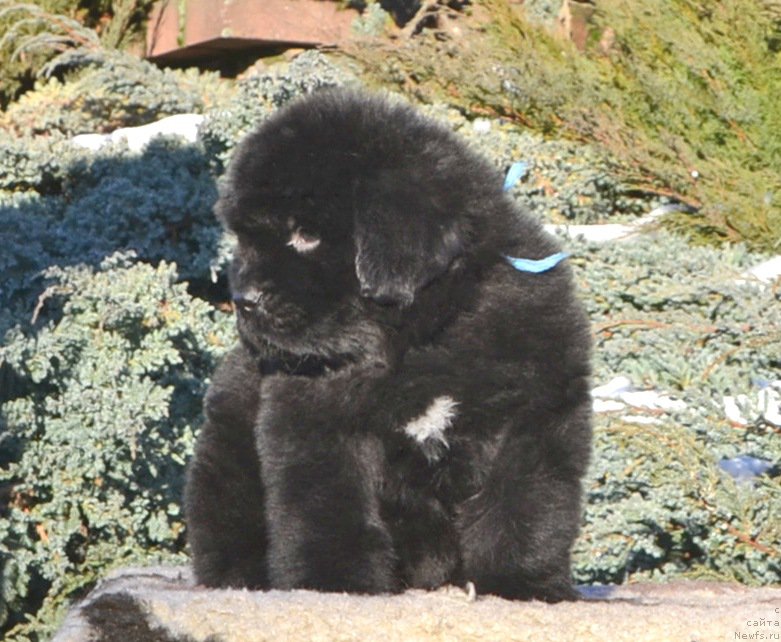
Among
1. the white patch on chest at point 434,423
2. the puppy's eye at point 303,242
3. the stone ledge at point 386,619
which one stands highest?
the puppy's eye at point 303,242

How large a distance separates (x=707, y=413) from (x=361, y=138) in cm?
173

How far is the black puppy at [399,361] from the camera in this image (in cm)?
279

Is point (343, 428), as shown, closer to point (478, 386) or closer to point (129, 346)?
point (478, 386)

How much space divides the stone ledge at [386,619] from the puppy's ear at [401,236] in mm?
641

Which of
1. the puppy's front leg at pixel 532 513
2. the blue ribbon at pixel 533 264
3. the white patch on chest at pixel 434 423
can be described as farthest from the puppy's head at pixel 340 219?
the puppy's front leg at pixel 532 513

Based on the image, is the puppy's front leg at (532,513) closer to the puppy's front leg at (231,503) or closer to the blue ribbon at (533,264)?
the blue ribbon at (533,264)

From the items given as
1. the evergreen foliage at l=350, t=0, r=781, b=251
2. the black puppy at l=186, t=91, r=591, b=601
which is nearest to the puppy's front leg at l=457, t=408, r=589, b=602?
the black puppy at l=186, t=91, r=591, b=601

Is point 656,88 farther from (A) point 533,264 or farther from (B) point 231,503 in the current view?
(B) point 231,503

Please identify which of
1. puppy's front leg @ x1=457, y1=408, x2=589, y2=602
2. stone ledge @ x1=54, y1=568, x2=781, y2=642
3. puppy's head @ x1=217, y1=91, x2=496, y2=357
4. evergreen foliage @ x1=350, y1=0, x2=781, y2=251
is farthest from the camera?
evergreen foliage @ x1=350, y1=0, x2=781, y2=251

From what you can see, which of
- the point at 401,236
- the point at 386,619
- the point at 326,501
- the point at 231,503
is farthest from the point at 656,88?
the point at 386,619

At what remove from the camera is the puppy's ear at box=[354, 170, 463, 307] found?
2.85 m

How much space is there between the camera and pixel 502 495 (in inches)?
110

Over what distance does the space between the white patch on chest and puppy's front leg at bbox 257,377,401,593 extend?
0.30ft

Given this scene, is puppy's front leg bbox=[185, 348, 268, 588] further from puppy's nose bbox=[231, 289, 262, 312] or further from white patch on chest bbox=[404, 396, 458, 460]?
white patch on chest bbox=[404, 396, 458, 460]
